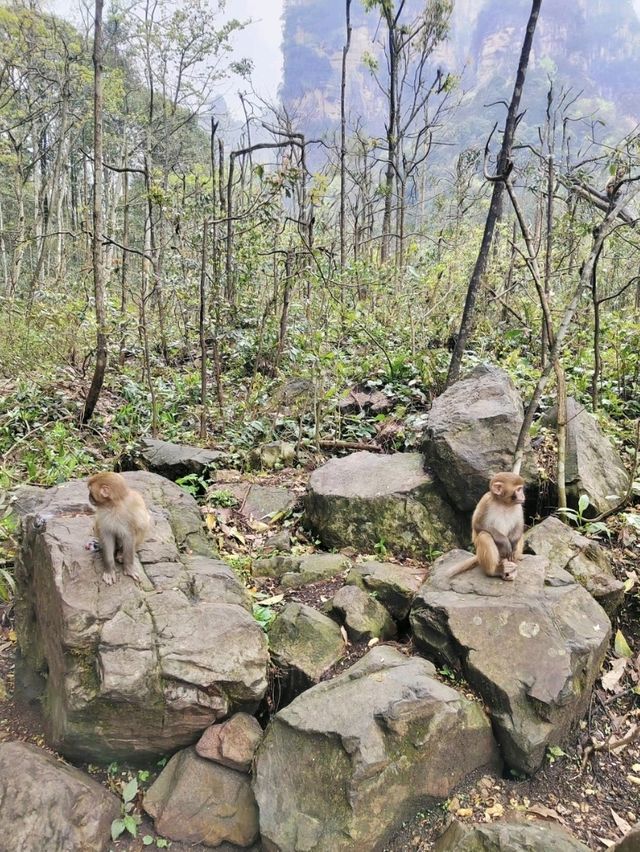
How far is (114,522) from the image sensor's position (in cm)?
417

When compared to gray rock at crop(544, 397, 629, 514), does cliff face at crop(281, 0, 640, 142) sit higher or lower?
higher

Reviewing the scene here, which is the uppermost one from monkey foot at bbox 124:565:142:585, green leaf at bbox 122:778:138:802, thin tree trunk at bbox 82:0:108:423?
thin tree trunk at bbox 82:0:108:423

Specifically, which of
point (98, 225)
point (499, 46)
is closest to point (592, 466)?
point (98, 225)

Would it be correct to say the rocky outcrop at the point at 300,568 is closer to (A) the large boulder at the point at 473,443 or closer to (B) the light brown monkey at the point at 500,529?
(B) the light brown monkey at the point at 500,529

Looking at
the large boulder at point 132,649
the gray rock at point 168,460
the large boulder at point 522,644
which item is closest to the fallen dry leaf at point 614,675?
the large boulder at point 522,644

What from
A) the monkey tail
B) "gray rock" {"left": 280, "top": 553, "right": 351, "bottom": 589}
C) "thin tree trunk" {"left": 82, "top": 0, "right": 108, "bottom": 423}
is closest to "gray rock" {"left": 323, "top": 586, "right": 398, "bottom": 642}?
"gray rock" {"left": 280, "top": 553, "right": 351, "bottom": 589}

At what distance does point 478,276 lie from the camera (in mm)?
7578

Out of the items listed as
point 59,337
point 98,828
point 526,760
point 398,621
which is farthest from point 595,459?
point 59,337

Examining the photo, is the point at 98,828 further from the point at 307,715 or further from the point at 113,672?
the point at 307,715

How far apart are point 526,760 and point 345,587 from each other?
6.09 ft

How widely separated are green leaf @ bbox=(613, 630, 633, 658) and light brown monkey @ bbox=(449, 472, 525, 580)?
101 centimetres

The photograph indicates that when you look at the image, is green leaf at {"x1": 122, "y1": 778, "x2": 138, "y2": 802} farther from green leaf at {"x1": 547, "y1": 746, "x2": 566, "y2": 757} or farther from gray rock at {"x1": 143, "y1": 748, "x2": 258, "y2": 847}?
green leaf at {"x1": 547, "y1": 746, "x2": 566, "y2": 757}

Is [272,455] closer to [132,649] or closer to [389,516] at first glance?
[389,516]

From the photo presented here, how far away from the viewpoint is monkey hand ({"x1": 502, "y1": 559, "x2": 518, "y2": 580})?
448cm
